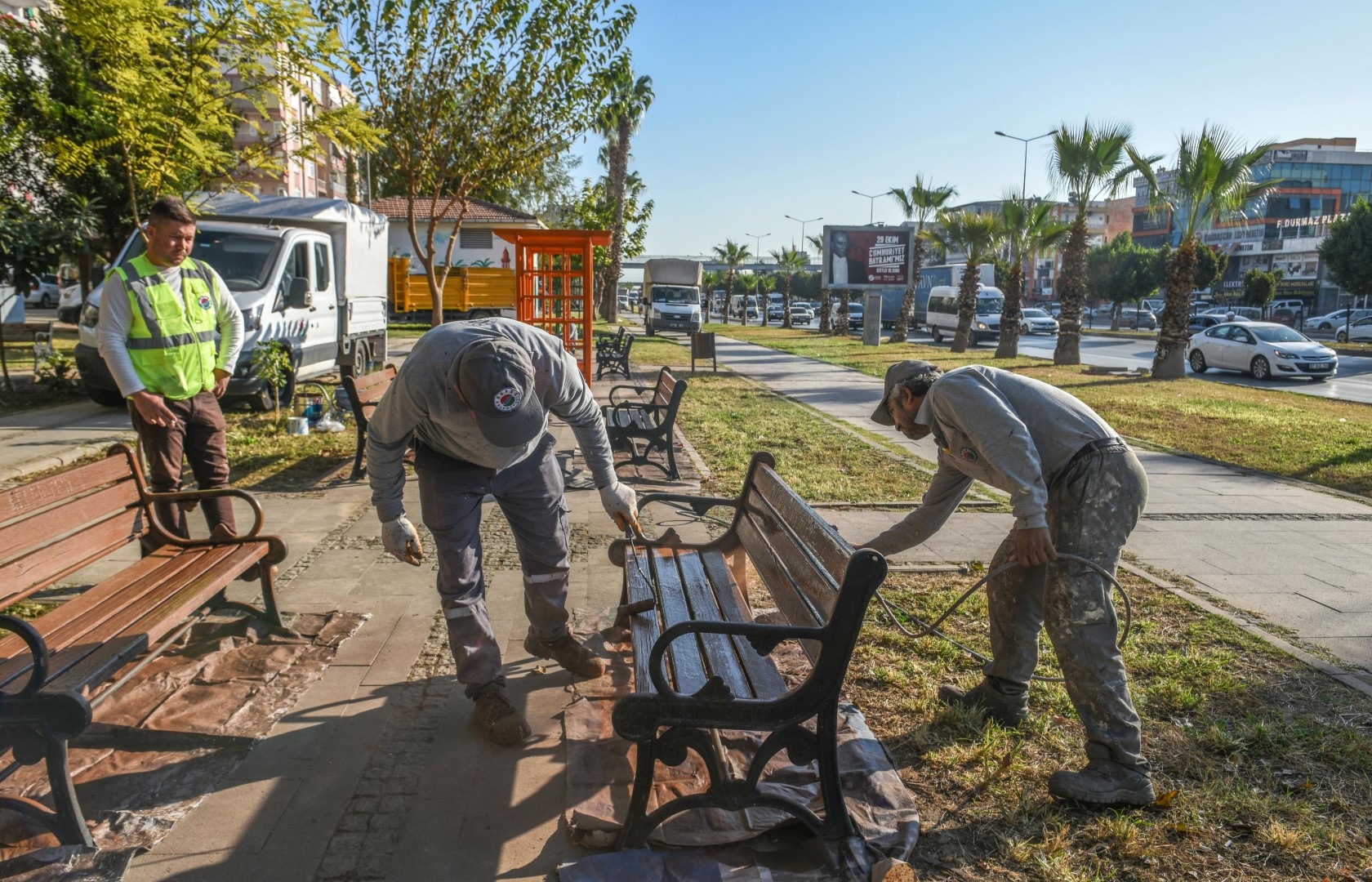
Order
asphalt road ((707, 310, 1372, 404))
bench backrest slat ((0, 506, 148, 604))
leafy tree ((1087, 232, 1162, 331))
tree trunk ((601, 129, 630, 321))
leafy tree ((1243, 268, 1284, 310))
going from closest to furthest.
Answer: bench backrest slat ((0, 506, 148, 604)), asphalt road ((707, 310, 1372, 404)), tree trunk ((601, 129, 630, 321)), leafy tree ((1243, 268, 1284, 310)), leafy tree ((1087, 232, 1162, 331))

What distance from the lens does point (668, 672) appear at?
3.16 meters

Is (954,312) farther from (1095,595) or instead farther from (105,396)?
(1095,595)

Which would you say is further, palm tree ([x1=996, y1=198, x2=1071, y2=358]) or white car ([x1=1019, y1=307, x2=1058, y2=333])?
white car ([x1=1019, y1=307, x2=1058, y2=333])

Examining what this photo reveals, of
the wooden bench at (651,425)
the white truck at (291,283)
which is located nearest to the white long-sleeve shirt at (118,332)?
the wooden bench at (651,425)

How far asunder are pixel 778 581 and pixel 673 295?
3383cm

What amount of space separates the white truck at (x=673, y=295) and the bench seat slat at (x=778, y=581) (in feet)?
104

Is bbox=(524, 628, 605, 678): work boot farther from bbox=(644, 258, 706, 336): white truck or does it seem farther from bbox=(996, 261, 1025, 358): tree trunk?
bbox=(644, 258, 706, 336): white truck

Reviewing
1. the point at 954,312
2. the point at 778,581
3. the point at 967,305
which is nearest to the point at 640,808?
the point at 778,581

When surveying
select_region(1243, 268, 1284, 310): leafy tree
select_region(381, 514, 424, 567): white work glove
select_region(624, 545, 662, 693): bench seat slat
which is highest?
→ select_region(1243, 268, 1284, 310): leafy tree

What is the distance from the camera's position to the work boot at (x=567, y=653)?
12.8ft

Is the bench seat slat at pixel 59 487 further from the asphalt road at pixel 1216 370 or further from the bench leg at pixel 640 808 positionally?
the asphalt road at pixel 1216 370

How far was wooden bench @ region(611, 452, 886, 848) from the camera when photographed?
2.71 m

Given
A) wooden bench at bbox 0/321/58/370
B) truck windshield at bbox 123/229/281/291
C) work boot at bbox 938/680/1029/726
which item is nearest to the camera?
work boot at bbox 938/680/1029/726

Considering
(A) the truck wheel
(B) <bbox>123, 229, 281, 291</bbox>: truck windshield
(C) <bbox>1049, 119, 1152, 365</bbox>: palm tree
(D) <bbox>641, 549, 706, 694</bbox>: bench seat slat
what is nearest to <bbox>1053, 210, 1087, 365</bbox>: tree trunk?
(C) <bbox>1049, 119, 1152, 365</bbox>: palm tree
